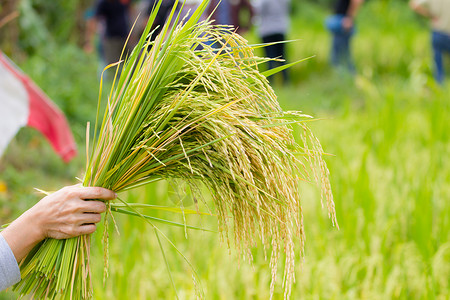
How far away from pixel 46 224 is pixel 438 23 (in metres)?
5.12

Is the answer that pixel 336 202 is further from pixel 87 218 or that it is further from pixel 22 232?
pixel 22 232

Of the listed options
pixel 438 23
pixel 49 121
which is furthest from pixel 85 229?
pixel 438 23

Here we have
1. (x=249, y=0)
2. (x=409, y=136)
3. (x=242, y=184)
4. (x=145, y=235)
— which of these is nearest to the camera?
(x=242, y=184)

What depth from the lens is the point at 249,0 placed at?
7016 mm

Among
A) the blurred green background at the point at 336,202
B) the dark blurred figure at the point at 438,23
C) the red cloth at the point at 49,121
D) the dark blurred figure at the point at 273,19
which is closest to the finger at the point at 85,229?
the blurred green background at the point at 336,202

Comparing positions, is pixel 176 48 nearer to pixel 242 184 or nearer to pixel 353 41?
pixel 242 184

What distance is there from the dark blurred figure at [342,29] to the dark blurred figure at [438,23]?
1.50 metres

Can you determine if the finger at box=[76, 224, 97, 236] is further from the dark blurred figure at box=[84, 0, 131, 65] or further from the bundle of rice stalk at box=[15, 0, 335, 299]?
the dark blurred figure at box=[84, 0, 131, 65]

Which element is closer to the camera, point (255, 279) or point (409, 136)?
point (255, 279)

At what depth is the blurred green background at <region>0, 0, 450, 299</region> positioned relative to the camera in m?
2.32

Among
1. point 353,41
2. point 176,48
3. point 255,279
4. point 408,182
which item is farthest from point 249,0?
point 176,48

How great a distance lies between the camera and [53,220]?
1.27 meters

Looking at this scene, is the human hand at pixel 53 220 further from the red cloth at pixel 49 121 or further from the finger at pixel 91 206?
the red cloth at pixel 49 121

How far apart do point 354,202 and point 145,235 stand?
1223 mm
